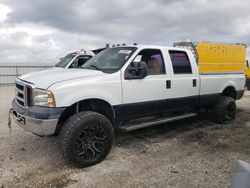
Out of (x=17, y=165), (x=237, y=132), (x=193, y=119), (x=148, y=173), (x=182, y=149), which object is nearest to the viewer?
(x=148, y=173)

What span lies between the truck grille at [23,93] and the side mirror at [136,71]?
1.70 metres

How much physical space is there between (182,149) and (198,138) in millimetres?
864

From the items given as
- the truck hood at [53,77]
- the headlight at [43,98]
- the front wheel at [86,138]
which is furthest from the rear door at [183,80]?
the headlight at [43,98]

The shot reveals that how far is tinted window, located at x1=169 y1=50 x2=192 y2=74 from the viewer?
5828mm

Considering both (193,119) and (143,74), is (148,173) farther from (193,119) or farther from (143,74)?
(193,119)

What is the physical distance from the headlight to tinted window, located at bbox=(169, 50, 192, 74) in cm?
282

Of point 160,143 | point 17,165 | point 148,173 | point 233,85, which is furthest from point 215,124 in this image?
point 17,165

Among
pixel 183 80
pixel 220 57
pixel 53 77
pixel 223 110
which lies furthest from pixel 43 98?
pixel 220 57

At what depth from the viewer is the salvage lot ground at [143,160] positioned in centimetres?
382

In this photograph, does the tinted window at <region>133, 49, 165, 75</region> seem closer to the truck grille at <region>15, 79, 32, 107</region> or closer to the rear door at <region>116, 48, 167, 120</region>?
the rear door at <region>116, 48, 167, 120</region>

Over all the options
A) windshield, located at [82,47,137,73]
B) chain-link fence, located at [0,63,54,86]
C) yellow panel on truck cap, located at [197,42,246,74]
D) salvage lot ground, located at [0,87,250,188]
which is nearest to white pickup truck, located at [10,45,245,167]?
windshield, located at [82,47,137,73]

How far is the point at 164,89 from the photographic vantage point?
5488 mm

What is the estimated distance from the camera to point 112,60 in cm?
524

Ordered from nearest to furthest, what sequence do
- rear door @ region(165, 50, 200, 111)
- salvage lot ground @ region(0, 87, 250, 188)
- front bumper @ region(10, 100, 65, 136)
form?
salvage lot ground @ region(0, 87, 250, 188) < front bumper @ region(10, 100, 65, 136) < rear door @ region(165, 50, 200, 111)
